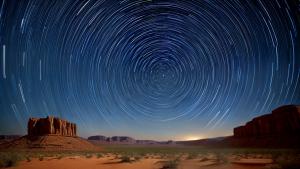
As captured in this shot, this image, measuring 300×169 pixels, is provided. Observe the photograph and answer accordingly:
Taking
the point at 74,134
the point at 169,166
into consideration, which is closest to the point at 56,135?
the point at 74,134

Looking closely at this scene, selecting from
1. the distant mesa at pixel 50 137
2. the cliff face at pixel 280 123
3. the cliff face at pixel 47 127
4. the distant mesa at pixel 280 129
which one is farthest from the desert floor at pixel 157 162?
the cliff face at pixel 47 127

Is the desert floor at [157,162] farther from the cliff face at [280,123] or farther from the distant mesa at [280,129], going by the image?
the cliff face at [280,123]

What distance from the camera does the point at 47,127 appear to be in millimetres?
114375

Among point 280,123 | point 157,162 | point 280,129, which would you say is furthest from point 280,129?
point 157,162

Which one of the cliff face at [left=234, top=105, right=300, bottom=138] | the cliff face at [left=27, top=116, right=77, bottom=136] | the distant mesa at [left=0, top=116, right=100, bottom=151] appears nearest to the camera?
the cliff face at [left=234, top=105, right=300, bottom=138]

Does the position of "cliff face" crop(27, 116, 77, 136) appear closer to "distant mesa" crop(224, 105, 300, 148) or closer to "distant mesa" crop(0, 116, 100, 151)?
"distant mesa" crop(0, 116, 100, 151)

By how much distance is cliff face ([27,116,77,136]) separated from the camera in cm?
11325

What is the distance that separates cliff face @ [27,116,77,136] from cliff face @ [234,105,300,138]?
316ft

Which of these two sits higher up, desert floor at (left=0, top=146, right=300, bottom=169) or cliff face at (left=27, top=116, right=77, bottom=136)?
cliff face at (left=27, top=116, right=77, bottom=136)

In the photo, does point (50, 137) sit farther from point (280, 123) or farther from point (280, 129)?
point (280, 123)

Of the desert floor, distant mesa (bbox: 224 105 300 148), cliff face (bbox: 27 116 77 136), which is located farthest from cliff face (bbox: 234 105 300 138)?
cliff face (bbox: 27 116 77 136)

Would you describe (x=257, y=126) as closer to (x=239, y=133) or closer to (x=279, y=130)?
(x=279, y=130)

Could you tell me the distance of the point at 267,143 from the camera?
293 ft

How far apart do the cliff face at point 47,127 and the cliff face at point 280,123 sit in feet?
316
